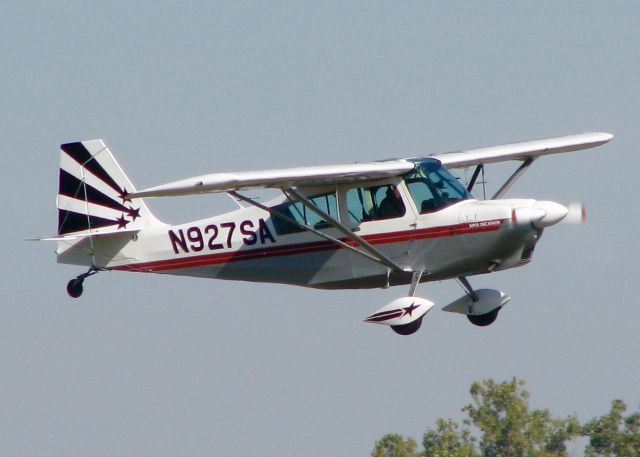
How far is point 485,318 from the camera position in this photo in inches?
834

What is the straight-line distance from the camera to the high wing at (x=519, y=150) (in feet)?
72.8

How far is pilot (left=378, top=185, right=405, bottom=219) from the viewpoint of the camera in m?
20.0

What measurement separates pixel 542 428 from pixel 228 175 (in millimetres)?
47736

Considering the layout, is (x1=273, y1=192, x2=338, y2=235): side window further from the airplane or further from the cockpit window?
the cockpit window

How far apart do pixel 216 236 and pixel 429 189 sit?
354 cm

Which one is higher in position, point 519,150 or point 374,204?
point 519,150

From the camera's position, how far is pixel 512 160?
22781 mm

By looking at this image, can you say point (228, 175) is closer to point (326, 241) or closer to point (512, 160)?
point (326, 241)

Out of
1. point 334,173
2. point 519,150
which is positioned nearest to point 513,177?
point 519,150

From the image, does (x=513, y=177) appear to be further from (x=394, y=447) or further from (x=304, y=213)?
(x=394, y=447)

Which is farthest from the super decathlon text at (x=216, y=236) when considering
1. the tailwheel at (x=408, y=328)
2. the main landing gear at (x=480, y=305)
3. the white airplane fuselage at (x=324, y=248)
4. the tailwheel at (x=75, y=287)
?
the main landing gear at (x=480, y=305)

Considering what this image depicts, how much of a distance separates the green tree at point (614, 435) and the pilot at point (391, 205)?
4273 centimetres

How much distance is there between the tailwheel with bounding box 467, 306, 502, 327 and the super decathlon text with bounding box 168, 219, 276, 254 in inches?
128

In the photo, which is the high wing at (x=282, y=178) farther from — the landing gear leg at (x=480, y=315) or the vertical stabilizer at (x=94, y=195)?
the vertical stabilizer at (x=94, y=195)
